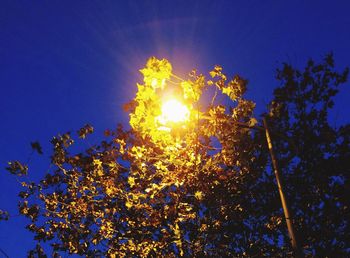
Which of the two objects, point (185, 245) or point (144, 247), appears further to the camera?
point (144, 247)

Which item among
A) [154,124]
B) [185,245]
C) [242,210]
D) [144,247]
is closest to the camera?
[154,124]

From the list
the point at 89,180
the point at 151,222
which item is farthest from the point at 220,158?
the point at 89,180

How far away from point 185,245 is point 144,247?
1.54 m

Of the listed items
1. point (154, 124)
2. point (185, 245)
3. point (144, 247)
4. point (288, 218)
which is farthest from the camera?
point (144, 247)

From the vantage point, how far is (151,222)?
1302cm

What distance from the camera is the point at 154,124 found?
9539mm

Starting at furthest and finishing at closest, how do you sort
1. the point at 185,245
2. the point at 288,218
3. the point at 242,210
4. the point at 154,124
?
the point at 242,210, the point at 185,245, the point at 154,124, the point at 288,218

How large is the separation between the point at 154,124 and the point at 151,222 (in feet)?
15.4

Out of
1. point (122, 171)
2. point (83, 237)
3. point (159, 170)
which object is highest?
point (122, 171)

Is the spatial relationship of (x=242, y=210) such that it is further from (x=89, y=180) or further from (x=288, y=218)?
(x=288, y=218)

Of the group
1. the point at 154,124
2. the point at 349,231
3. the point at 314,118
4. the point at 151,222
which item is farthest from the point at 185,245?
the point at 314,118

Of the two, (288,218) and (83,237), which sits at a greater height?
(83,237)

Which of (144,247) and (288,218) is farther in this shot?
(144,247)

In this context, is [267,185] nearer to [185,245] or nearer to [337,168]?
[337,168]
